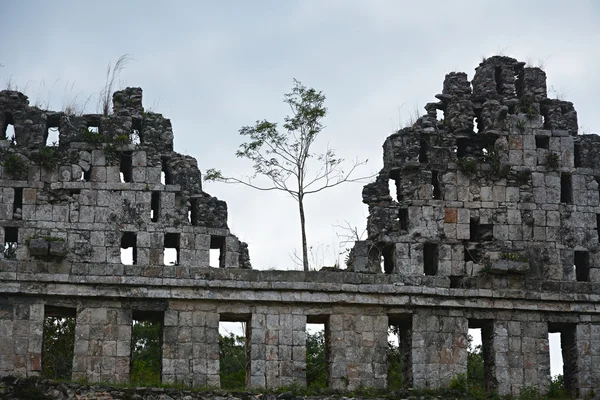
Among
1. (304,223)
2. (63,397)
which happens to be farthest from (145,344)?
(63,397)

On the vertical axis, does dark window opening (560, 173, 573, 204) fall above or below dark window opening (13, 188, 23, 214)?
above

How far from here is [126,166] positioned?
29688mm

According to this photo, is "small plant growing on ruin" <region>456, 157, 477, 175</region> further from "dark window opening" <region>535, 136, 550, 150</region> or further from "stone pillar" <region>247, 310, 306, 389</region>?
"stone pillar" <region>247, 310, 306, 389</region>

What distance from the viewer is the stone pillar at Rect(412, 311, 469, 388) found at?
28.5 m

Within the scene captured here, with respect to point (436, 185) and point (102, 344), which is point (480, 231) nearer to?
point (436, 185)

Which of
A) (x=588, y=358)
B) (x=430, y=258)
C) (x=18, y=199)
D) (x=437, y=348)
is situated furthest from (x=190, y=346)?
(x=588, y=358)

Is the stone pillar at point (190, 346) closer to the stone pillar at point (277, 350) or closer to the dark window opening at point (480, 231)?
the stone pillar at point (277, 350)

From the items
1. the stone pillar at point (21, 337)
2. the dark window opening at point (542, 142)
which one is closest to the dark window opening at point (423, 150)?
the dark window opening at point (542, 142)

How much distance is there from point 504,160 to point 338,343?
587cm

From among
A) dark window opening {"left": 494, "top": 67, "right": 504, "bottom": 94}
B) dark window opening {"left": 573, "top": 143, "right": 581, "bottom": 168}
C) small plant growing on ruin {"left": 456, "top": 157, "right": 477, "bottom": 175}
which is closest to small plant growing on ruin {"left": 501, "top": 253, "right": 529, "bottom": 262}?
small plant growing on ruin {"left": 456, "top": 157, "right": 477, "bottom": 175}

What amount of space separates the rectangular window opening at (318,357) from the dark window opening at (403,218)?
278 centimetres

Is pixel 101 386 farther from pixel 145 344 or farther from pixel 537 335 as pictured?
pixel 145 344

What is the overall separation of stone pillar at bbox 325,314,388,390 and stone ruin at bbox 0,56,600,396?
33 mm

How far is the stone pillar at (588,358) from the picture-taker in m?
29.1
